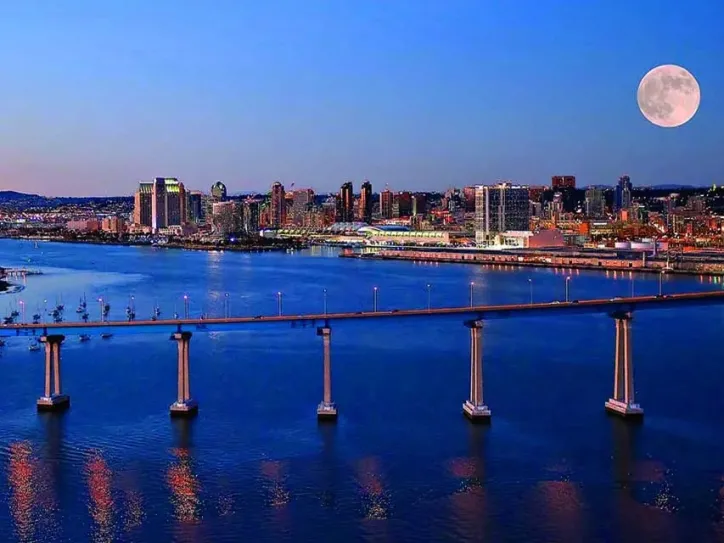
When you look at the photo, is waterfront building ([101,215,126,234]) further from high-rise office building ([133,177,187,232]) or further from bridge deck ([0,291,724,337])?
bridge deck ([0,291,724,337])

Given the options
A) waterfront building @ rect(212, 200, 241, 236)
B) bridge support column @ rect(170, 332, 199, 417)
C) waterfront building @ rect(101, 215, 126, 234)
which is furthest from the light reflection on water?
waterfront building @ rect(101, 215, 126, 234)

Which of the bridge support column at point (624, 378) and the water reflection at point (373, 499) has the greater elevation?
the bridge support column at point (624, 378)

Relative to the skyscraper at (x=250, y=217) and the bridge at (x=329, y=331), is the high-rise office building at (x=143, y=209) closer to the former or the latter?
the skyscraper at (x=250, y=217)

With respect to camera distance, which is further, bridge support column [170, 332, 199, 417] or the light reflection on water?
bridge support column [170, 332, 199, 417]

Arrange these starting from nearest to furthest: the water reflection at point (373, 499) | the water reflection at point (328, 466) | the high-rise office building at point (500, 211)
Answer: the water reflection at point (373, 499)
the water reflection at point (328, 466)
the high-rise office building at point (500, 211)

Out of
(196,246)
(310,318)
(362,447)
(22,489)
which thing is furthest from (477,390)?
(196,246)

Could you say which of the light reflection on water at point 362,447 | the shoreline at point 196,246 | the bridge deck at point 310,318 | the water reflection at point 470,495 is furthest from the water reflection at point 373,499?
the shoreline at point 196,246
